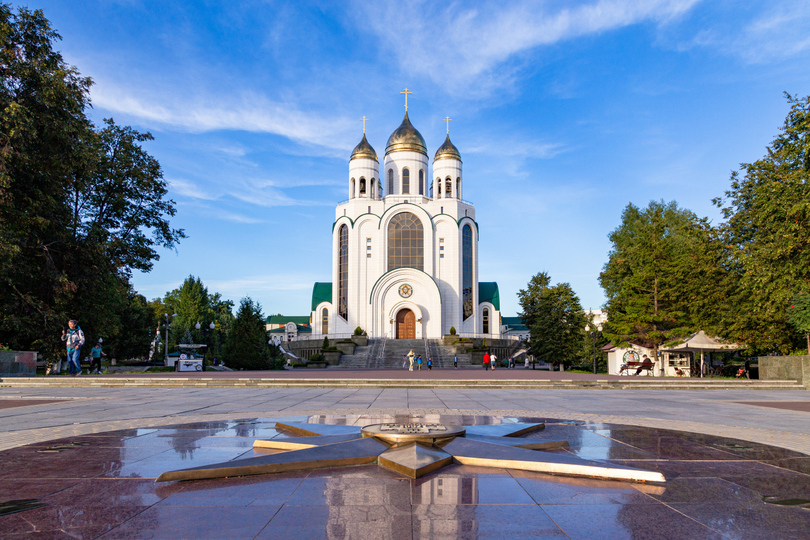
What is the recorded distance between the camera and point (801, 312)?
1891cm

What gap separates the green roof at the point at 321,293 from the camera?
192ft

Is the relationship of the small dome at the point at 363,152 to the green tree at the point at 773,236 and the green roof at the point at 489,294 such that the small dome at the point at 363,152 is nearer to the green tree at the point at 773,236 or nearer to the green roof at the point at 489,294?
the green roof at the point at 489,294

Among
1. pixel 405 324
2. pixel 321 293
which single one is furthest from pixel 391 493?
pixel 321 293

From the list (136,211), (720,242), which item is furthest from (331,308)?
(720,242)

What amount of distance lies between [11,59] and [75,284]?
8526 mm

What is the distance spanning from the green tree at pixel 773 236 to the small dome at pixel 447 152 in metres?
34.1

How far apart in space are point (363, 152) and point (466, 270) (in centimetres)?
1648

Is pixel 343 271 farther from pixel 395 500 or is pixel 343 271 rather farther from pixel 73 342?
pixel 395 500

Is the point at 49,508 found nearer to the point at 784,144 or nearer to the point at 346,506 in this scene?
the point at 346,506

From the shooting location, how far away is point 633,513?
3154mm

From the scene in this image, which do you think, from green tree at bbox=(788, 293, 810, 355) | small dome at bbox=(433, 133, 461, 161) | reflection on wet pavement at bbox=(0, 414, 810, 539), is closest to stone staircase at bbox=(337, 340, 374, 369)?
small dome at bbox=(433, 133, 461, 161)

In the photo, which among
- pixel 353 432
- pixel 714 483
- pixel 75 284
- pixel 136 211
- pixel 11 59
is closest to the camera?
pixel 714 483

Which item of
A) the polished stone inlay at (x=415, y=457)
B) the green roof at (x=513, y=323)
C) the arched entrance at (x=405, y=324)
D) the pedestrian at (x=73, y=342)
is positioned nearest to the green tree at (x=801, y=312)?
the polished stone inlay at (x=415, y=457)

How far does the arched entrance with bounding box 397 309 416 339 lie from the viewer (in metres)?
52.2
